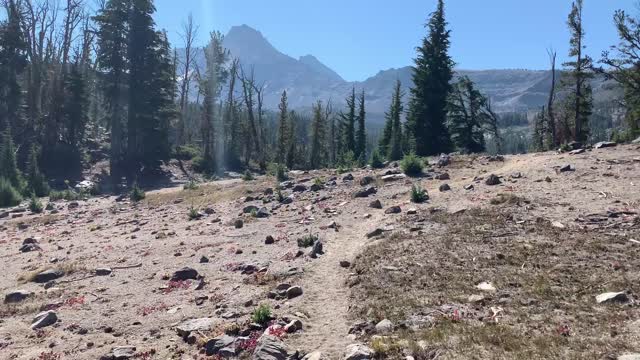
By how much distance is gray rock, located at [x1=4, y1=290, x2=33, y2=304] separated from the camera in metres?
14.5

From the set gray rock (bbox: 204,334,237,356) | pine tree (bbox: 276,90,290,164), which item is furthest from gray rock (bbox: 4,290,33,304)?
pine tree (bbox: 276,90,290,164)

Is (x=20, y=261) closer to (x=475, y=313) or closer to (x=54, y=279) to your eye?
(x=54, y=279)

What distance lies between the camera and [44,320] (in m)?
12.4

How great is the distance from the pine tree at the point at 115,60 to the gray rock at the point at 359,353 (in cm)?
4738

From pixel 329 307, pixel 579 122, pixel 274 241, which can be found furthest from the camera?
pixel 579 122

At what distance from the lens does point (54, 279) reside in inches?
638

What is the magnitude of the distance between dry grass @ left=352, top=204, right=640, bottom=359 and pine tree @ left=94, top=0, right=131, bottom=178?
44117 millimetres

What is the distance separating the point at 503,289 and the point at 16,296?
12.7 m

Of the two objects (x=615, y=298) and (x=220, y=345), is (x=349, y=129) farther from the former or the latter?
(x=220, y=345)

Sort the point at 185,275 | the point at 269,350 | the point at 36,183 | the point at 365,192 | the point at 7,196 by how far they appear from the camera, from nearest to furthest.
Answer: the point at 269,350 → the point at 185,275 → the point at 365,192 → the point at 7,196 → the point at 36,183

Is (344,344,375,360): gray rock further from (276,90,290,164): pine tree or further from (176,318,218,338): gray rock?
(276,90,290,164): pine tree

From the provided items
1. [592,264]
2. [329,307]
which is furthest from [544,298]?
[329,307]

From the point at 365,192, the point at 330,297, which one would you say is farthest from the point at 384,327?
the point at 365,192

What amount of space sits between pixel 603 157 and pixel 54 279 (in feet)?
70.2
